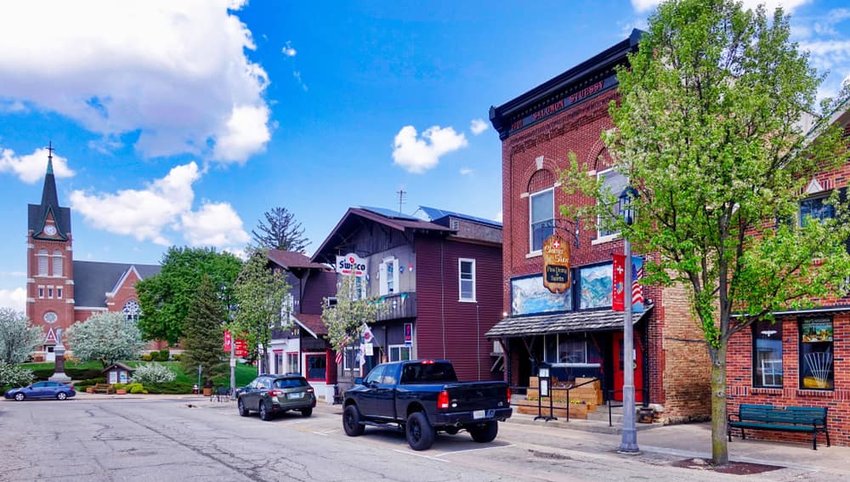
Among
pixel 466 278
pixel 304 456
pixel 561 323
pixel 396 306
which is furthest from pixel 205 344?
pixel 304 456

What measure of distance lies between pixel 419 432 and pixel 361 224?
752 inches

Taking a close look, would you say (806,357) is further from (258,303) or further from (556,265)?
(258,303)

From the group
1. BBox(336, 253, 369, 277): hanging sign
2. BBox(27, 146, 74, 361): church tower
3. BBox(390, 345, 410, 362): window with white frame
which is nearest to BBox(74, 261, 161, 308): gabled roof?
BBox(27, 146, 74, 361): church tower

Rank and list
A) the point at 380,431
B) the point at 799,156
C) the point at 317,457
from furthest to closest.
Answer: the point at 380,431 → the point at 317,457 → the point at 799,156

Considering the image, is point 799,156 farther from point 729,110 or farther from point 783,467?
point 783,467

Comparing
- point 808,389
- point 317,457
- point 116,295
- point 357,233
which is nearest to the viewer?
point 317,457

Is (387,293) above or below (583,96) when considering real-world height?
below

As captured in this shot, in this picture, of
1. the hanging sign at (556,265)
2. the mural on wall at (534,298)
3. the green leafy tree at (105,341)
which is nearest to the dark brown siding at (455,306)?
the mural on wall at (534,298)

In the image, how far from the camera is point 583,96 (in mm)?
22000

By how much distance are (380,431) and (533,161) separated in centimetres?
1046

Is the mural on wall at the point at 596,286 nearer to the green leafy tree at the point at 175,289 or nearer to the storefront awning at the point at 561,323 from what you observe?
the storefront awning at the point at 561,323

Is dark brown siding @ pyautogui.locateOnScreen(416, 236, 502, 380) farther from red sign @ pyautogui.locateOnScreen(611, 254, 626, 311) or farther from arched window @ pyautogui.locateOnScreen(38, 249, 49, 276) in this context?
arched window @ pyautogui.locateOnScreen(38, 249, 49, 276)

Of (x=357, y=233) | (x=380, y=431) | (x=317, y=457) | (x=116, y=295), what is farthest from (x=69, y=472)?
(x=116, y=295)

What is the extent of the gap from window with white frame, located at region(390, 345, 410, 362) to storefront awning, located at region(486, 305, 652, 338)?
247 inches
